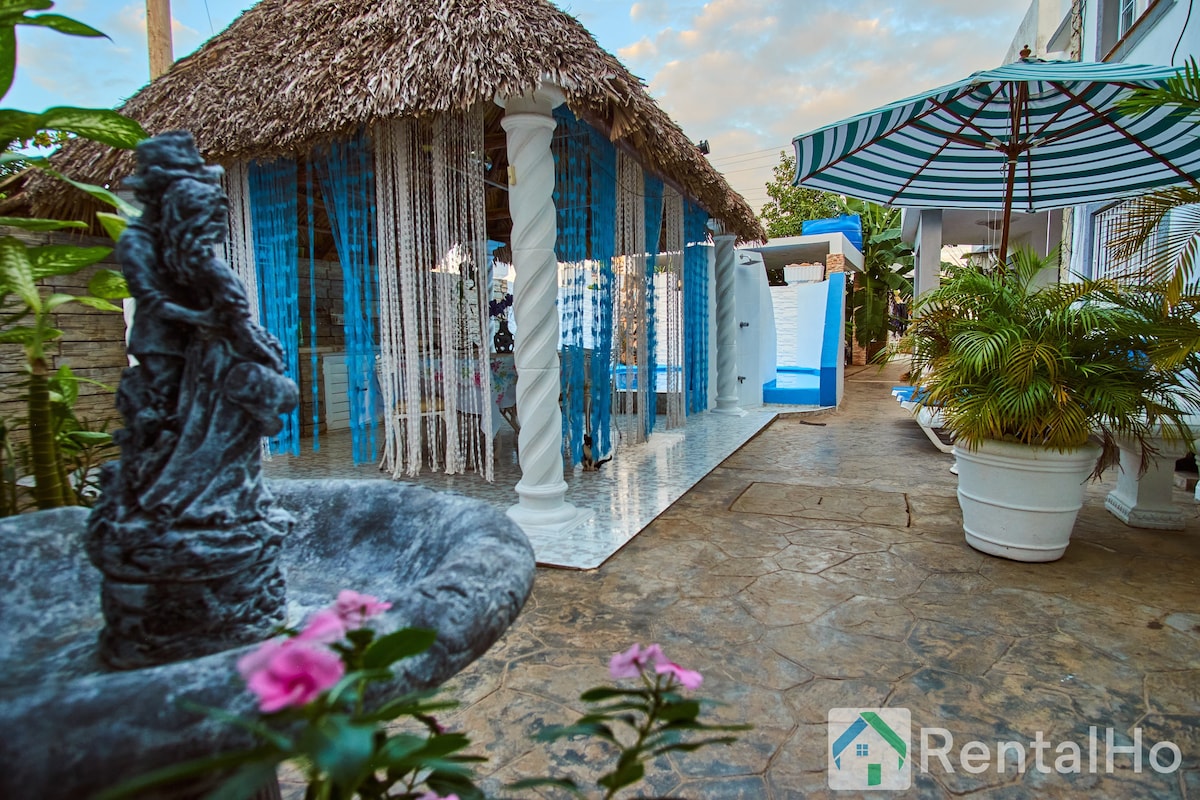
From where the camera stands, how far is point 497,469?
478 cm

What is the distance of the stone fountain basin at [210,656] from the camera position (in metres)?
0.54

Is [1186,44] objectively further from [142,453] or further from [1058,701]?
[142,453]

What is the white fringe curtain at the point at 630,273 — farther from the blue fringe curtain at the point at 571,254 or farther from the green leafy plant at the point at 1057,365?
the green leafy plant at the point at 1057,365

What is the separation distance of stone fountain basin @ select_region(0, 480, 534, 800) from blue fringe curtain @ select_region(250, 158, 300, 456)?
11.7ft

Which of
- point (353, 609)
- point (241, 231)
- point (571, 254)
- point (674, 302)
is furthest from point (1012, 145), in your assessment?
point (241, 231)

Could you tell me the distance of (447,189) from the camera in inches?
151

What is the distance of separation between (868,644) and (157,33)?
7698mm

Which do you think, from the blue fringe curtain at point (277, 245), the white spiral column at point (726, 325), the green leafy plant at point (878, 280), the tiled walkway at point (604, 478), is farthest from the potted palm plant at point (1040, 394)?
the green leafy plant at point (878, 280)

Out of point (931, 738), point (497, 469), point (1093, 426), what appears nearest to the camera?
point (931, 738)

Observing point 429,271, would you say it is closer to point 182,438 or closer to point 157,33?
point 182,438

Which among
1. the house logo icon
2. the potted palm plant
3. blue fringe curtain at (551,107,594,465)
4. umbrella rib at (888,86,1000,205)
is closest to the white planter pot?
the potted palm plant

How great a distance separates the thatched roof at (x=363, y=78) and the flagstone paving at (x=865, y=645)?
2232 mm

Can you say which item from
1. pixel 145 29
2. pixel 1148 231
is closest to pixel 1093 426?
pixel 1148 231

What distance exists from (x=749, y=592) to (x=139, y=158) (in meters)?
2.46
